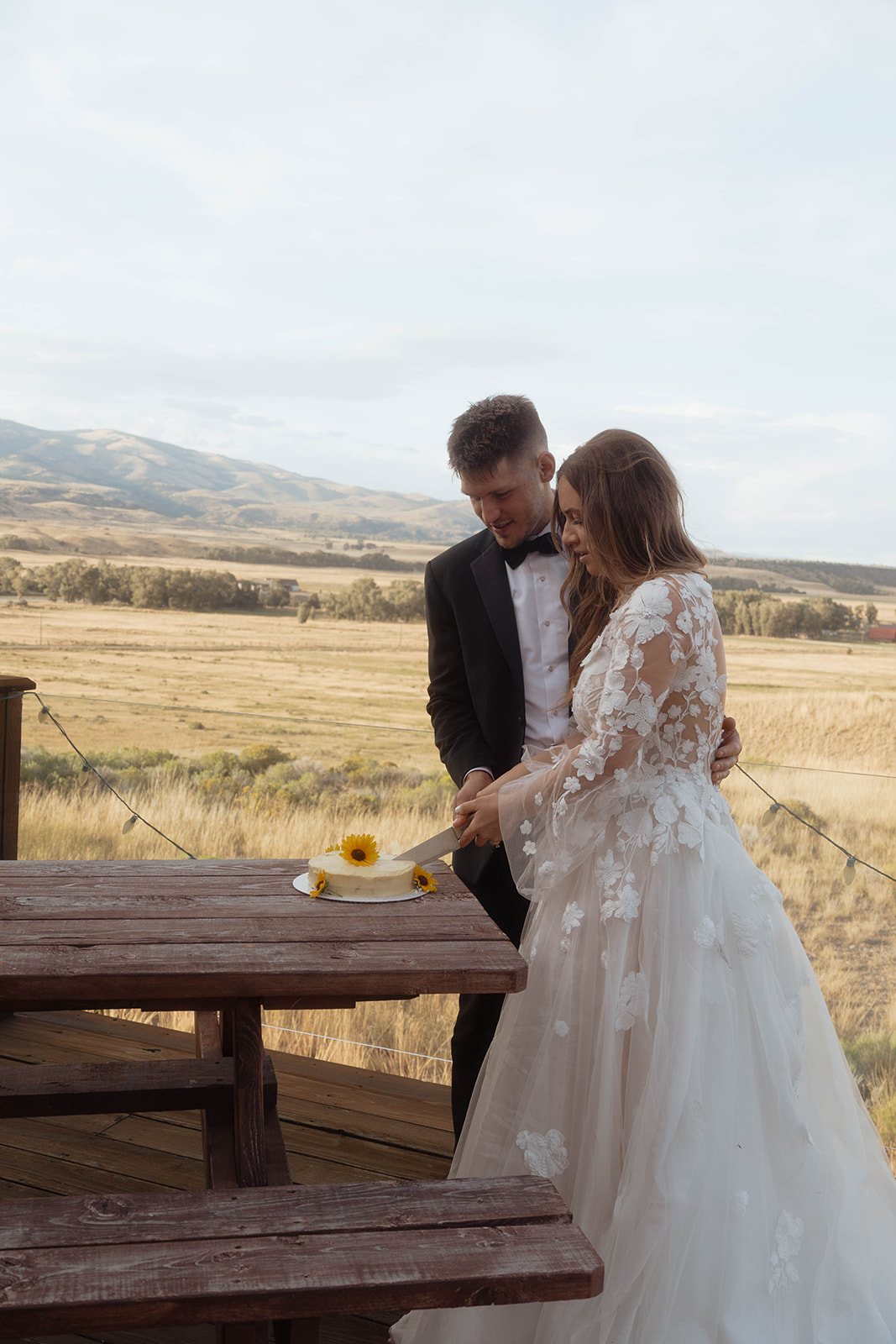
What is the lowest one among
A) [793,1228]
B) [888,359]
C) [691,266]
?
[793,1228]

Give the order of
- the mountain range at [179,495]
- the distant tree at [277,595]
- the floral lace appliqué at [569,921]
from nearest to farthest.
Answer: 1. the floral lace appliqué at [569,921]
2. the distant tree at [277,595]
3. the mountain range at [179,495]

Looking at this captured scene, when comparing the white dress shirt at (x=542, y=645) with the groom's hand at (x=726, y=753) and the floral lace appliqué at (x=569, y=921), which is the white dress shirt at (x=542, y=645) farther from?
the floral lace appliqué at (x=569, y=921)

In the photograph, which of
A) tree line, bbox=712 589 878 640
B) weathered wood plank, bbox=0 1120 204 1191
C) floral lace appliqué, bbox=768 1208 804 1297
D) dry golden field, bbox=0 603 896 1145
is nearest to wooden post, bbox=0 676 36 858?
weathered wood plank, bbox=0 1120 204 1191

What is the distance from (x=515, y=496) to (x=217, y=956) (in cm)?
128

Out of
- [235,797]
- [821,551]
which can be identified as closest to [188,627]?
[235,797]

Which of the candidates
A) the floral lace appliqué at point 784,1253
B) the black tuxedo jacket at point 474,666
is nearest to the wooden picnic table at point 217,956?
the black tuxedo jacket at point 474,666

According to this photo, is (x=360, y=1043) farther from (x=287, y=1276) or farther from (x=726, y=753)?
(x=287, y=1276)

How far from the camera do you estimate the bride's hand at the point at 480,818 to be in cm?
193

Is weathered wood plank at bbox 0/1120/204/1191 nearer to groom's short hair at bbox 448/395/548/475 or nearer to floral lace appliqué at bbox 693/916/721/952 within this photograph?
floral lace appliqué at bbox 693/916/721/952

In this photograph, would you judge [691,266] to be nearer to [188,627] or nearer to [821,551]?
[821,551]

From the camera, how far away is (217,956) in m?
1.47

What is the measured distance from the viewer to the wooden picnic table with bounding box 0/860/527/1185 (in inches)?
55.6

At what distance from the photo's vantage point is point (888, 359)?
5914mm

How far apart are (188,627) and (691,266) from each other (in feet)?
22.9
